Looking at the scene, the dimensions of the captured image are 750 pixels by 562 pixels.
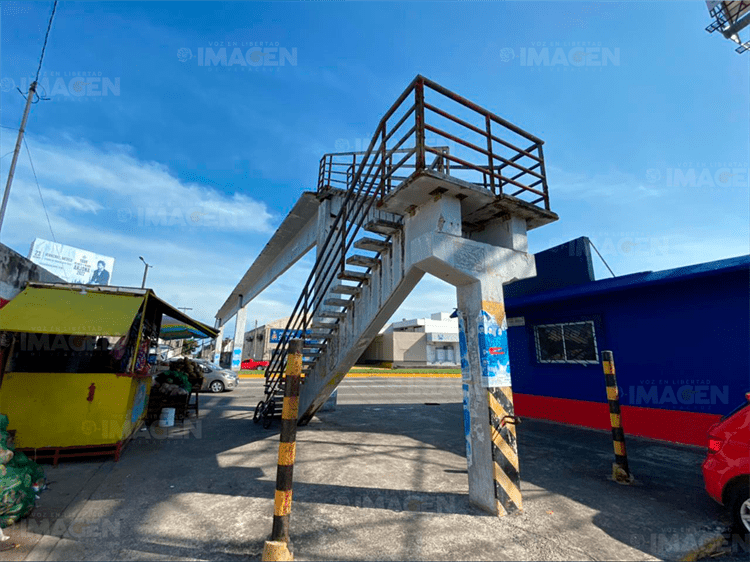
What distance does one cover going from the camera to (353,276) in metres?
6.04

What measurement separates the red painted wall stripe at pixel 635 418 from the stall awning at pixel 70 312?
32.4ft

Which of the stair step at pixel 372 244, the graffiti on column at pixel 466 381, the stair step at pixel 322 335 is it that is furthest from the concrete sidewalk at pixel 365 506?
the stair step at pixel 372 244

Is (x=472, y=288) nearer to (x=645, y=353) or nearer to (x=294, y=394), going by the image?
(x=294, y=394)

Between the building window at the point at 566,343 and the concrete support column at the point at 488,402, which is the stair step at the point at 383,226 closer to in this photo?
the concrete support column at the point at 488,402

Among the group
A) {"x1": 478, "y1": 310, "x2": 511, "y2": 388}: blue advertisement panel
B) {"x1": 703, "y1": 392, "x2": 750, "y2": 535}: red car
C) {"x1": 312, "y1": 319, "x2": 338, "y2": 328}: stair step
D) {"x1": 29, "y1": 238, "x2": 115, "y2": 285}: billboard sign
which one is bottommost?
{"x1": 703, "y1": 392, "x2": 750, "y2": 535}: red car

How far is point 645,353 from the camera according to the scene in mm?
7684

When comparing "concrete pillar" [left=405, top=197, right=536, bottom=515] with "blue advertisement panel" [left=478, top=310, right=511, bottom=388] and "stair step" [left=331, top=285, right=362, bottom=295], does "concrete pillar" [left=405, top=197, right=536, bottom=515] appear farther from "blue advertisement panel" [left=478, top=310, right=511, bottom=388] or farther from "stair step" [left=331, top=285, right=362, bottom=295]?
"stair step" [left=331, top=285, right=362, bottom=295]

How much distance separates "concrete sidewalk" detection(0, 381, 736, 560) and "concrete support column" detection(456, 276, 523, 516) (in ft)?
0.87

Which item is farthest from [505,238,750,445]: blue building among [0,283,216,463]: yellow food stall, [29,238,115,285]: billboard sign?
[29,238,115,285]: billboard sign

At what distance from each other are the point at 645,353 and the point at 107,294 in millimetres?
11240

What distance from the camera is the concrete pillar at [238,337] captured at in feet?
90.7

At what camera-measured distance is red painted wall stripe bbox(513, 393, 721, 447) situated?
6867mm

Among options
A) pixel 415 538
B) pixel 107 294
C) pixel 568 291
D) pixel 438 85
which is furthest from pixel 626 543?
pixel 107 294

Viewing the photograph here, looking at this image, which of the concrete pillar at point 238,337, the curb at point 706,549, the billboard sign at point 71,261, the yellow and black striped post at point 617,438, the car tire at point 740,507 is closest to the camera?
the curb at point 706,549
